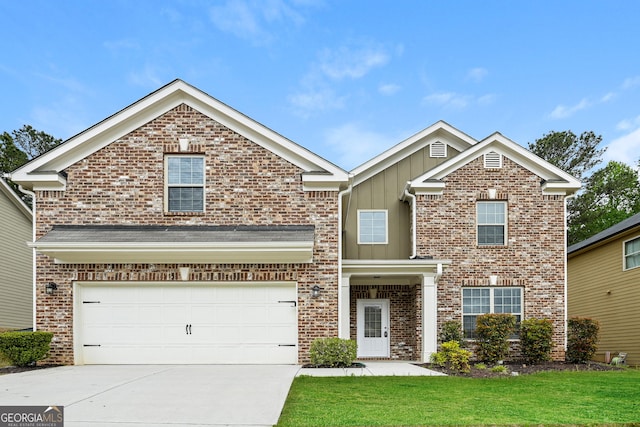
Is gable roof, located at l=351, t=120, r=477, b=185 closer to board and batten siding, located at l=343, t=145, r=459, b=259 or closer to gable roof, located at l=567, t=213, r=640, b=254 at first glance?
board and batten siding, located at l=343, t=145, r=459, b=259

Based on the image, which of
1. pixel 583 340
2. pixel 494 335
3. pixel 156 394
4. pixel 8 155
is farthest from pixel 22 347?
pixel 8 155

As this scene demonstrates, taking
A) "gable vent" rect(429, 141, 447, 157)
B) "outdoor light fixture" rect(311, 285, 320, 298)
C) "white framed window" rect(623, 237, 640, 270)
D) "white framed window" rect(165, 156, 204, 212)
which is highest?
"gable vent" rect(429, 141, 447, 157)

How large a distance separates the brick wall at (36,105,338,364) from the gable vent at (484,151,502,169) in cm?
563

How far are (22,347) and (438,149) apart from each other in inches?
538

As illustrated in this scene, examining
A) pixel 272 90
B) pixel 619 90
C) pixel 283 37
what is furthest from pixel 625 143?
pixel 283 37

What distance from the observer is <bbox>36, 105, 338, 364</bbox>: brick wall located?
14.1 m

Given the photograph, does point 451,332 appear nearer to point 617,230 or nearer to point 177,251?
point 617,230

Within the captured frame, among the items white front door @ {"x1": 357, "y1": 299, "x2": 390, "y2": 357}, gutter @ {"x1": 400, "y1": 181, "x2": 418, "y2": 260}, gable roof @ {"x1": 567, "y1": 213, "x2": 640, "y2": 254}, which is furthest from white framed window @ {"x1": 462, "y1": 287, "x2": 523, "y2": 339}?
gable roof @ {"x1": 567, "y1": 213, "x2": 640, "y2": 254}

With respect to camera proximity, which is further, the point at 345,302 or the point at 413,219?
the point at 413,219

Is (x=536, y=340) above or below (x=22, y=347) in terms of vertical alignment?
below

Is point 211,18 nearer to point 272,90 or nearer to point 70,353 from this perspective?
point 272,90

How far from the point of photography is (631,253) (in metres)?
18.2

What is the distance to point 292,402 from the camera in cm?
846

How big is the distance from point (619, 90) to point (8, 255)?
2990 centimetres
